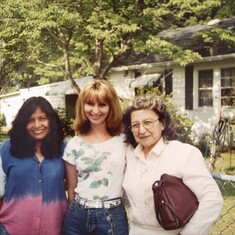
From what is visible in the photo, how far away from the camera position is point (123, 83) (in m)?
18.8

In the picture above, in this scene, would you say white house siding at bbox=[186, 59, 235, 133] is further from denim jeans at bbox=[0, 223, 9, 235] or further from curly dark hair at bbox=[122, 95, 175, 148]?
denim jeans at bbox=[0, 223, 9, 235]

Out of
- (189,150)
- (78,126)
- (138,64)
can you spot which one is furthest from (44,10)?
(189,150)

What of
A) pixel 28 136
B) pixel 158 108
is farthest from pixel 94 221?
pixel 158 108

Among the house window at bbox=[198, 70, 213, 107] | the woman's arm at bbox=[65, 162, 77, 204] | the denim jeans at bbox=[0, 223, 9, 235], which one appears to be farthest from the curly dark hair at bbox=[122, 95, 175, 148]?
the house window at bbox=[198, 70, 213, 107]

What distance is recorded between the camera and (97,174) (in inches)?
105

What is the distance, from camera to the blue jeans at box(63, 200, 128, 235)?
8.62 feet

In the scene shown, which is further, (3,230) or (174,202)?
(3,230)

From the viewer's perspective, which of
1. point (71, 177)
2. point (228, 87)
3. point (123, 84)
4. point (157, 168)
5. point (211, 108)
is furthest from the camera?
point (123, 84)

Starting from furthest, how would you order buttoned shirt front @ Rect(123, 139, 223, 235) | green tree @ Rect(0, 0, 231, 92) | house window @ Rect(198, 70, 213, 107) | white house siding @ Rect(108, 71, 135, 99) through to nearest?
1. white house siding @ Rect(108, 71, 135, 99)
2. house window @ Rect(198, 70, 213, 107)
3. green tree @ Rect(0, 0, 231, 92)
4. buttoned shirt front @ Rect(123, 139, 223, 235)

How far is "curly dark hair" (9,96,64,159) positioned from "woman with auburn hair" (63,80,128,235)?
0.37ft

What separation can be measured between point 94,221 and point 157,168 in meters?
0.64

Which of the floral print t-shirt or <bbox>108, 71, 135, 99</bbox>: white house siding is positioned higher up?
<bbox>108, 71, 135, 99</bbox>: white house siding

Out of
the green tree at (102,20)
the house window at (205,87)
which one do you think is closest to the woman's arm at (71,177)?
the green tree at (102,20)

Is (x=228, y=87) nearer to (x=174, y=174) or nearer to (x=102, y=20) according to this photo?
(x=102, y=20)
